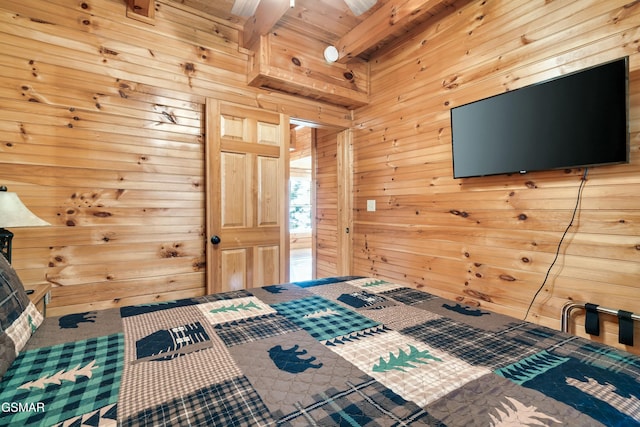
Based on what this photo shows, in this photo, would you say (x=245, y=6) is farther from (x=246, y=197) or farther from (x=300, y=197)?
(x=300, y=197)

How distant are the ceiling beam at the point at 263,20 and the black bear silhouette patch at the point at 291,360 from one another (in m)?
2.20

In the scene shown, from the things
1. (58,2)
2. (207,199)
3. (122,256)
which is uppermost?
(58,2)

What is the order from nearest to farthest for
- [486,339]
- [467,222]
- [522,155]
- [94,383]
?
[94,383]
[486,339]
[522,155]
[467,222]

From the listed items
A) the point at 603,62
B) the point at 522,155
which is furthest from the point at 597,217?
the point at 603,62

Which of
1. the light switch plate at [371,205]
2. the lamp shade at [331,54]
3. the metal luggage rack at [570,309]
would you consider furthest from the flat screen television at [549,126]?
the lamp shade at [331,54]

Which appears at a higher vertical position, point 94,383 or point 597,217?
point 597,217

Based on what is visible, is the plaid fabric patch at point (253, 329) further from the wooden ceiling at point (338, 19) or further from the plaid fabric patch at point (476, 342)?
the wooden ceiling at point (338, 19)

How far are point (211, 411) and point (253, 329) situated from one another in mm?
505

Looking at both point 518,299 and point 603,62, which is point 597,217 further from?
point 603,62

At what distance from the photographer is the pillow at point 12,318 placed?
2.96 feet

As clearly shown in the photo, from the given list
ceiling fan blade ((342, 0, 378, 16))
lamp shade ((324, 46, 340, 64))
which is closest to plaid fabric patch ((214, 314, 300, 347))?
ceiling fan blade ((342, 0, 378, 16))

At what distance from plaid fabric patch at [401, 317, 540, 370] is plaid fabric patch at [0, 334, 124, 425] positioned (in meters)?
1.03

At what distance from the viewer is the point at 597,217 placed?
169 centimetres

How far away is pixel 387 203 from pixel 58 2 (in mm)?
3131
